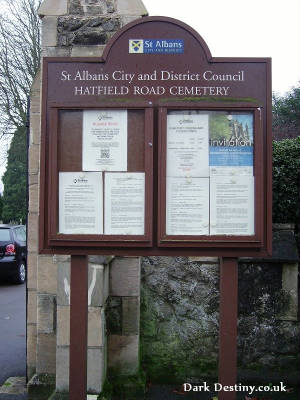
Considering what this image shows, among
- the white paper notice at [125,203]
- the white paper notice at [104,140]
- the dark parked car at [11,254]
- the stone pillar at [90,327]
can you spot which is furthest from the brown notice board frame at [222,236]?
the dark parked car at [11,254]

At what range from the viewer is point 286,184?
16.8 feet

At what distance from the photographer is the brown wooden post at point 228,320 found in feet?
9.52

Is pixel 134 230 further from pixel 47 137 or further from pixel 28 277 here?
pixel 28 277

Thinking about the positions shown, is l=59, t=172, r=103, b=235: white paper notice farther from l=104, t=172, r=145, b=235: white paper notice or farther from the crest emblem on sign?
the crest emblem on sign

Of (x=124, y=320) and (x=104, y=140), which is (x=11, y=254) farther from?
(x=104, y=140)

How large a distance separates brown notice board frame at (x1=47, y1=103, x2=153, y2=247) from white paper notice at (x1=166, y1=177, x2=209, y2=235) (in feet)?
0.38

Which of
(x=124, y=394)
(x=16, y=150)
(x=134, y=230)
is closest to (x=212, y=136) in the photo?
(x=134, y=230)

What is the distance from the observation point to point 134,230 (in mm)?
2855

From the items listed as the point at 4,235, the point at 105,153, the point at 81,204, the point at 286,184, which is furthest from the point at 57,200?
the point at 4,235

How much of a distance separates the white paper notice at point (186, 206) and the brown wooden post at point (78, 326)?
1.90 ft

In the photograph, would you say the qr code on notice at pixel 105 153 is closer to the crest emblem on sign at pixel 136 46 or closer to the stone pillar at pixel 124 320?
the crest emblem on sign at pixel 136 46

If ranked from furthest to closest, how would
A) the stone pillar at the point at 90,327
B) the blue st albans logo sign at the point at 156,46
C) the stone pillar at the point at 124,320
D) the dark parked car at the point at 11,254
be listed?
the dark parked car at the point at 11,254
the stone pillar at the point at 124,320
the stone pillar at the point at 90,327
the blue st albans logo sign at the point at 156,46

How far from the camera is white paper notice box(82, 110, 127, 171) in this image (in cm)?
286

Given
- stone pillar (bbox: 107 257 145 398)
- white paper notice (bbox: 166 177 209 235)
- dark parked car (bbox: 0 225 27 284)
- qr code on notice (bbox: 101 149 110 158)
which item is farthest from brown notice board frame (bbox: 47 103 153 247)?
dark parked car (bbox: 0 225 27 284)
